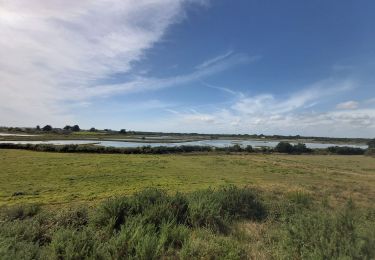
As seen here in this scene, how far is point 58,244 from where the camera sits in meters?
5.72

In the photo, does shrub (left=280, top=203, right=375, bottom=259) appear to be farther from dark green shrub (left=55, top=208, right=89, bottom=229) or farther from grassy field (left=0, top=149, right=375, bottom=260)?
dark green shrub (left=55, top=208, right=89, bottom=229)

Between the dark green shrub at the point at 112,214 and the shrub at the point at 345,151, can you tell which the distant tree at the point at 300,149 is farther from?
the dark green shrub at the point at 112,214

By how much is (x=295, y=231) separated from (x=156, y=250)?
3.33 meters

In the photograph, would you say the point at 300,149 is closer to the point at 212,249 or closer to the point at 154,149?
the point at 154,149

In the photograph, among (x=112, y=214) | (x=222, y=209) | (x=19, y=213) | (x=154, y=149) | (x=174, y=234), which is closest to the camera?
(x=174, y=234)

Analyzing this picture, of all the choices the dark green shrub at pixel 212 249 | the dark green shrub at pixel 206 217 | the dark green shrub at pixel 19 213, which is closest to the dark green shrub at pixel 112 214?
the dark green shrub at pixel 206 217

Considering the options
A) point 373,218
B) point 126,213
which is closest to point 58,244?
point 126,213

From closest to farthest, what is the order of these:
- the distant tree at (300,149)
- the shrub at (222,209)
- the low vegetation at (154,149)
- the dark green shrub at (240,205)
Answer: the shrub at (222,209), the dark green shrub at (240,205), the low vegetation at (154,149), the distant tree at (300,149)


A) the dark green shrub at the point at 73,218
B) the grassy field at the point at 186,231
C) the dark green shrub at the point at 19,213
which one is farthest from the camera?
the dark green shrub at the point at 19,213

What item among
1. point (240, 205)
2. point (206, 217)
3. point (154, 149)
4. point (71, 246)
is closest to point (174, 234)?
point (206, 217)

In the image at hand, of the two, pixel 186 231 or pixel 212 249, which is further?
pixel 186 231

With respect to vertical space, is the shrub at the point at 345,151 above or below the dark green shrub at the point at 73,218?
above

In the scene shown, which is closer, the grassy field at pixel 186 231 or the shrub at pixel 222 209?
the grassy field at pixel 186 231

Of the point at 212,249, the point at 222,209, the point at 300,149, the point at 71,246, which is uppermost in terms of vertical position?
the point at 300,149
